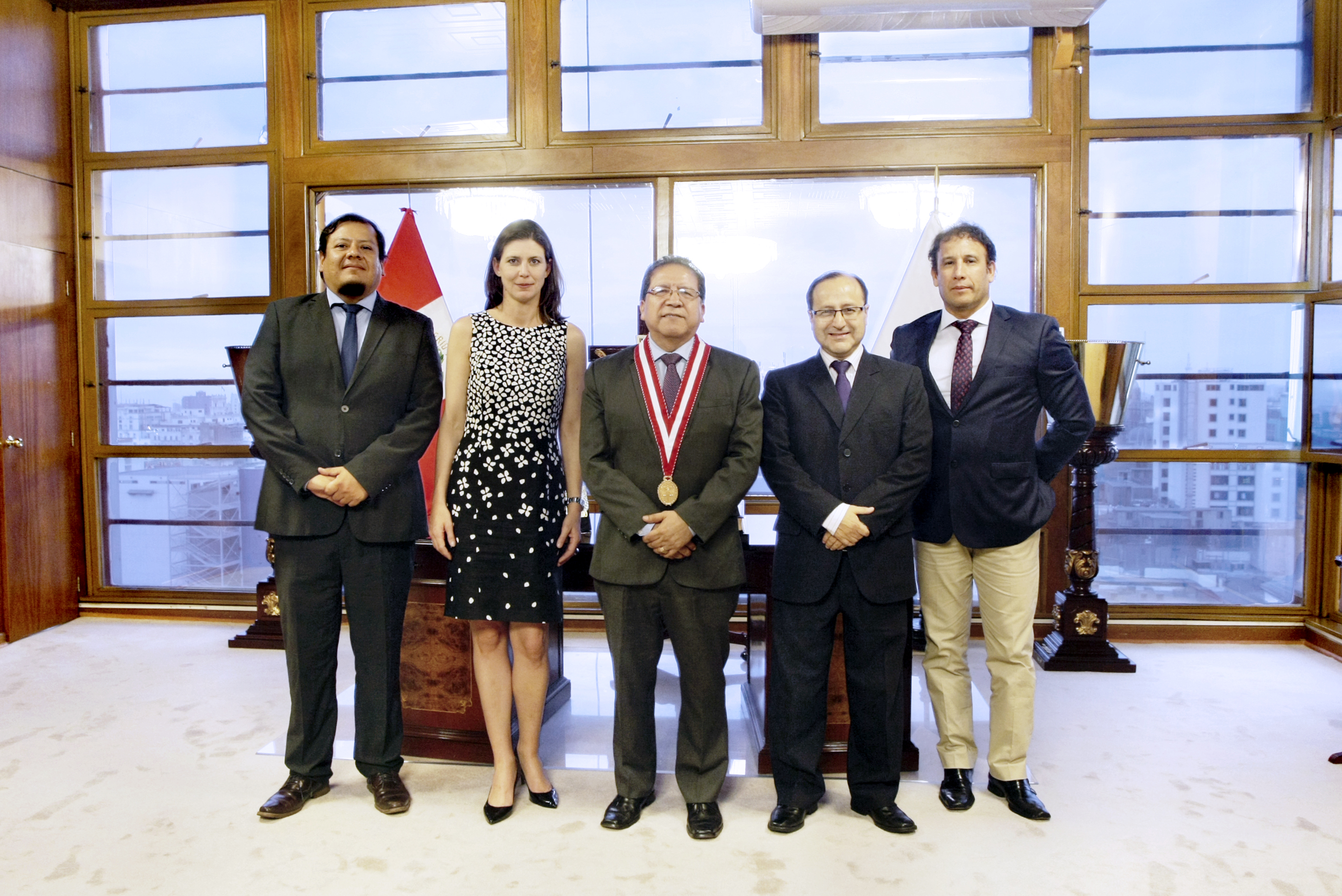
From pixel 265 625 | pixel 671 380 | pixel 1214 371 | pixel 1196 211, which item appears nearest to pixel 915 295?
pixel 1196 211

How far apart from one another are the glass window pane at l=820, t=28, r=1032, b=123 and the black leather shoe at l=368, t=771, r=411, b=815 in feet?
12.0

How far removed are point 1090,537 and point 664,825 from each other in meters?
2.64

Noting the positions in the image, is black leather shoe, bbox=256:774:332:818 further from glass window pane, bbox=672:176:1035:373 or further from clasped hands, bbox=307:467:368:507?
glass window pane, bbox=672:176:1035:373

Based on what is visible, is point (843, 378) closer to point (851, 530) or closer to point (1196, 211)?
point (851, 530)

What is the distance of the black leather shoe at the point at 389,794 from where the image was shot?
2455 mm

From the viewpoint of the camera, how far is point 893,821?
2.34 meters

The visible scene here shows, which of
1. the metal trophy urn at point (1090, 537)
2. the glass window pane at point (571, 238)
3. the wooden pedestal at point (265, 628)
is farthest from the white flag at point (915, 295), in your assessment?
the wooden pedestal at point (265, 628)

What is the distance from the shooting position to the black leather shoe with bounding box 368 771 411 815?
2455 mm

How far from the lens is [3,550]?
14.1 ft

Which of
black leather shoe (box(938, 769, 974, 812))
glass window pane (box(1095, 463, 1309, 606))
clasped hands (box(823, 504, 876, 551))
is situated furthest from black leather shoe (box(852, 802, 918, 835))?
glass window pane (box(1095, 463, 1309, 606))

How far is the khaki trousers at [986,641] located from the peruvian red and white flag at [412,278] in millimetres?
2778

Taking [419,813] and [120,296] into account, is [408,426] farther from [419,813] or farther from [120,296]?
[120,296]

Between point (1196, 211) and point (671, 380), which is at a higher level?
point (1196, 211)

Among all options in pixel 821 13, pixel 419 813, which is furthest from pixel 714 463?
pixel 821 13
